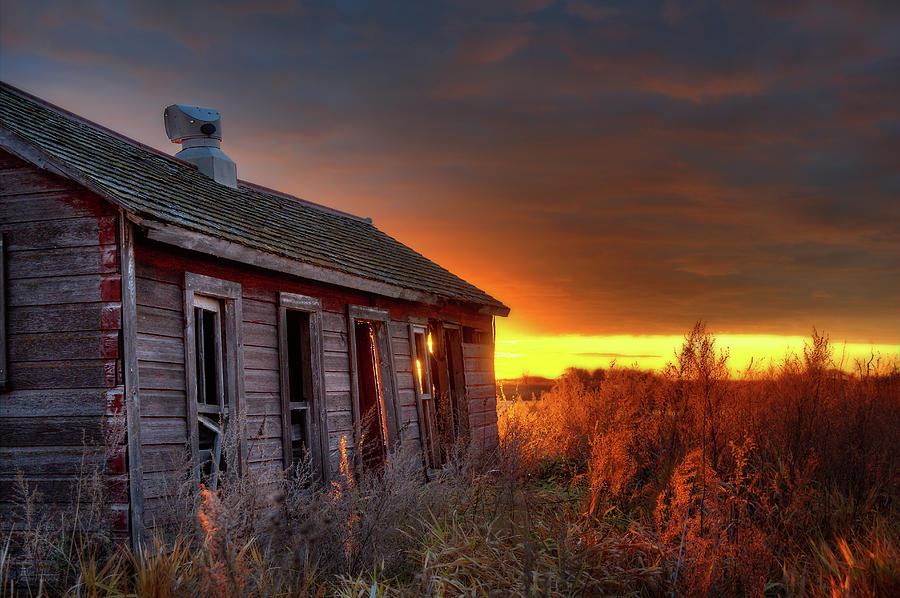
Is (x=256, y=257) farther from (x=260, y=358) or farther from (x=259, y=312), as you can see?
(x=260, y=358)

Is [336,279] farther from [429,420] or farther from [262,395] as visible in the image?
[429,420]

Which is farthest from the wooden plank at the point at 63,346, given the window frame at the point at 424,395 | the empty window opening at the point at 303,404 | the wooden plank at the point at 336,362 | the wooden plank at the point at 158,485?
the window frame at the point at 424,395

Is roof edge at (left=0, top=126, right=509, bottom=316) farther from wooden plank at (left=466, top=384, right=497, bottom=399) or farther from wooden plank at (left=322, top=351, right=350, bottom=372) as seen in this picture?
wooden plank at (left=466, top=384, right=497, bottom=399)

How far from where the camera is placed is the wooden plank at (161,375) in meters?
6.75

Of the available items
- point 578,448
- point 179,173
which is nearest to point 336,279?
point 179,173

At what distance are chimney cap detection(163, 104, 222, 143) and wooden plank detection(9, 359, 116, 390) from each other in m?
5.88

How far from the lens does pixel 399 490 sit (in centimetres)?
655

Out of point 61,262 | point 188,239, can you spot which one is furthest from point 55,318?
point 188,239

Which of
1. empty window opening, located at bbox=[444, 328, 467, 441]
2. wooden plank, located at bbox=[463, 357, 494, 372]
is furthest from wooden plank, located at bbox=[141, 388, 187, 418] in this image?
wooden plank, located at bbox=[463, 357, 494, 372]

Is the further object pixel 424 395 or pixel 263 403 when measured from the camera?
pixel 424 395

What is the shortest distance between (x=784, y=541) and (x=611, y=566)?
204 centimetres

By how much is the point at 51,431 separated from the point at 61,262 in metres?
1.46

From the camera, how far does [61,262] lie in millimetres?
6883

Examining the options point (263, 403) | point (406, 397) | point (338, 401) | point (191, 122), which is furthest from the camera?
point (191, 122)
